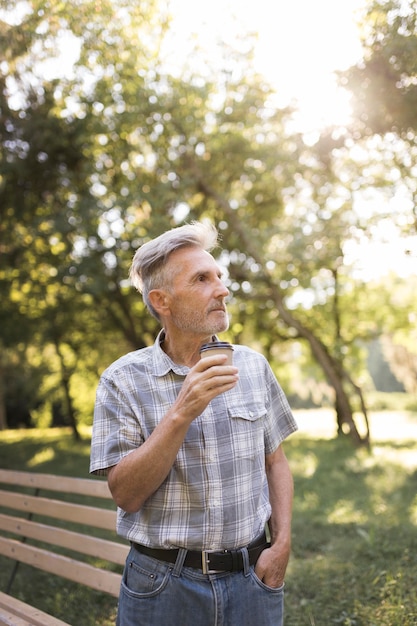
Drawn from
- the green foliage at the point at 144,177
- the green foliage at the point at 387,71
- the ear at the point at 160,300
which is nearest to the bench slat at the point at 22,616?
the ear at the point at 160,300

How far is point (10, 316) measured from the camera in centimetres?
1662

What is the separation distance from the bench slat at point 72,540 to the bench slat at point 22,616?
528 mm

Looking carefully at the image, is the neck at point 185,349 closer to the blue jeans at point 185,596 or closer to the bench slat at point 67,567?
the blue jeans at point 185,596

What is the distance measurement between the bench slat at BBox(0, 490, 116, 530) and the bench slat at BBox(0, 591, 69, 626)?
635 millimetres

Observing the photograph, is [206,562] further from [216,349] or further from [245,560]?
[216,349]

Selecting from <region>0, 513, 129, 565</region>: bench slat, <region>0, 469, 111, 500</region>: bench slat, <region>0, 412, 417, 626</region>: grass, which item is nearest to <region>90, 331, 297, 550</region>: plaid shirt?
<region>0, 513, 129, 565</region>: bench slat

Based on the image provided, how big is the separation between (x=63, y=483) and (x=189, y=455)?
2733 mm

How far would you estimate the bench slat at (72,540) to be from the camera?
366 centimetres

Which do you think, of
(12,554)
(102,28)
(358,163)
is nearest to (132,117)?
(102,28)

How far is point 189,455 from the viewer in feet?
6.88

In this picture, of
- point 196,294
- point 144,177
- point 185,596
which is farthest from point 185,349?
point 144,177

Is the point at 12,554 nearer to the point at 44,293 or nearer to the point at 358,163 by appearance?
the point at 358,163

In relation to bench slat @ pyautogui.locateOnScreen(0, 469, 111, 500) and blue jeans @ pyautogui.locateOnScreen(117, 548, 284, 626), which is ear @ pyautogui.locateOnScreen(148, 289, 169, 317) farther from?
bench slat @ pyautogui.locateOnScreen(0, 469, 111, 500)

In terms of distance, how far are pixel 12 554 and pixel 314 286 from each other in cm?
1377
